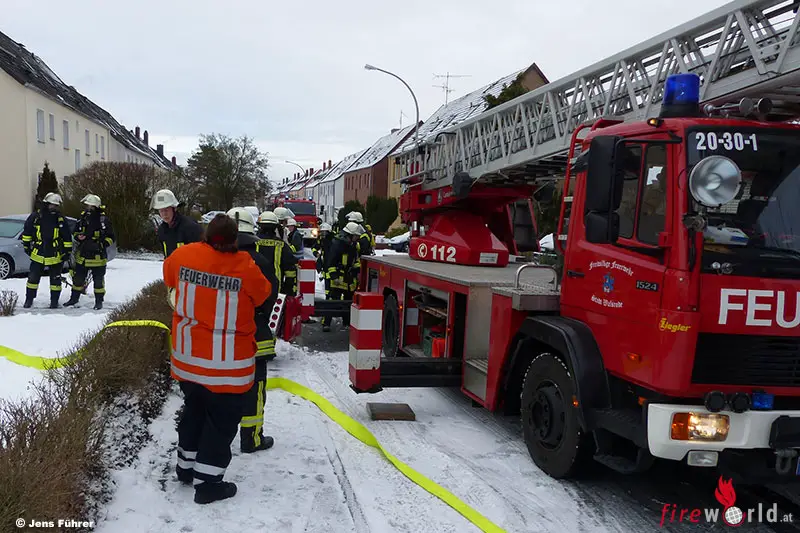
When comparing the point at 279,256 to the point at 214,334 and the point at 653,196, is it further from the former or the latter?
the point at 653,196

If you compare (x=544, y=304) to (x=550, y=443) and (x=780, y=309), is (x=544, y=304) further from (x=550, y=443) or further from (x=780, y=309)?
(x=780, y=309)

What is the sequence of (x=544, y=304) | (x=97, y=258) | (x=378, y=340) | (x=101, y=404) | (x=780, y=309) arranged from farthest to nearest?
(x=97, y=258)
(x=378, y=340)
(x=544, y=304)
(x=101, y=404)
(x=780, y=309)

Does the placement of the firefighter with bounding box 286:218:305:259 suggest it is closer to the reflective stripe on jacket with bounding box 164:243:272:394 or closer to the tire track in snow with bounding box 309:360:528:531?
the tire track in snow with bounding box 309:360:528:531

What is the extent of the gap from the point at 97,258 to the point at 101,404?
21.4 ft

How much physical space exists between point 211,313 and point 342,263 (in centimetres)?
685

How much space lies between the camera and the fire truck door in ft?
11.9

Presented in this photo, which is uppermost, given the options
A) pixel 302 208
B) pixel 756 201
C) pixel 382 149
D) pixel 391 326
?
pixel 382 149

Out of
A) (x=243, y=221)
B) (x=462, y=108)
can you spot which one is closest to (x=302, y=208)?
(x=462, y=108)

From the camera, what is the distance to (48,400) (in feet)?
12.4

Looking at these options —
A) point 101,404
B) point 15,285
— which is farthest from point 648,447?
point 15,285

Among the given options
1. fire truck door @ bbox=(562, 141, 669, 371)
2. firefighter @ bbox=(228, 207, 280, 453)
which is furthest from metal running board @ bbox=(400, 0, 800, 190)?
firefighter @ bbox=(228, 207, 280, 453)

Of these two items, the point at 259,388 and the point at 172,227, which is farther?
the point at 172,227

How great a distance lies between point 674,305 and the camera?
3.43 metres

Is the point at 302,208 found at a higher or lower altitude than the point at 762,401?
higher
